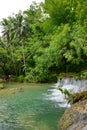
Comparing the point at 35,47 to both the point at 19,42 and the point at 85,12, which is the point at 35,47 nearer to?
the point at 19,42

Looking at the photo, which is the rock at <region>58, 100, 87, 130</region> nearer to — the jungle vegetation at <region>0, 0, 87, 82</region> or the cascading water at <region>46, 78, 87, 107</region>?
the cascading water at <region>46, 78, 87, 107</region>

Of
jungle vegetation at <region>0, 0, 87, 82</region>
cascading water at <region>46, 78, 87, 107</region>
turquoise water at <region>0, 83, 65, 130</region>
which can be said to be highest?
jungle vegetation at <region>0, 0, 87, 82</region>

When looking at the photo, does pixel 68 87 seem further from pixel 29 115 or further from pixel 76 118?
pixel 76 118

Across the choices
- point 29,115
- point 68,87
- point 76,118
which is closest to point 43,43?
point 68,87

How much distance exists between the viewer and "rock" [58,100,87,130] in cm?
914

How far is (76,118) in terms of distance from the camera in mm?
9781

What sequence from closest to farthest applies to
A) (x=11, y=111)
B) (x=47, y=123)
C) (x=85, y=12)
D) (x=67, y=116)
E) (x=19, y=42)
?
1. (x=67, y=116)
2. (x=47, y=123)
3. (x=11, y=111)
4. (x=85, y=12)
5. (x=19, y=42)

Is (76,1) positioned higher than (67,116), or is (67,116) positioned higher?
(76,1)

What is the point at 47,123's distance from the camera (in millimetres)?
12188

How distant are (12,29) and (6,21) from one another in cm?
236

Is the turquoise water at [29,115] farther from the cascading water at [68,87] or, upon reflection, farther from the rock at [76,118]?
the cascading water at [68,87]

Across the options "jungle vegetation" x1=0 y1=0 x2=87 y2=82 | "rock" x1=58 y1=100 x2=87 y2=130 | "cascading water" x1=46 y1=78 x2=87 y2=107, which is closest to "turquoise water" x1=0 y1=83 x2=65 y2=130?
"rock" x1=58 y1=100 x2=87 y2=130

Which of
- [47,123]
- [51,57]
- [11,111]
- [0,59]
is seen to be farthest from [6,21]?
[47,123]

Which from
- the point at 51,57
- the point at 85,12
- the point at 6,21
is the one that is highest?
the point at 6,21
